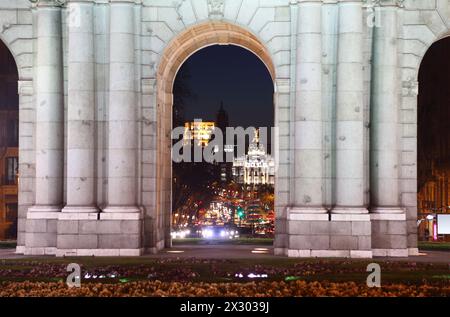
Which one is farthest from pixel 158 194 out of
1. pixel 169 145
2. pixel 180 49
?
pixel 180 49

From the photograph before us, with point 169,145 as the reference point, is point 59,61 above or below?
above

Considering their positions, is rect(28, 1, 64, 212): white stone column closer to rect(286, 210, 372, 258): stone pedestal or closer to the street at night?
the street at night

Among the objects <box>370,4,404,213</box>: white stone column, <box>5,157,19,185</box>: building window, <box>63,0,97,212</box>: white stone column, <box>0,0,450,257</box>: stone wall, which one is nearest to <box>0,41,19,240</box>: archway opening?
<box>5,157,19,185</box>: building window

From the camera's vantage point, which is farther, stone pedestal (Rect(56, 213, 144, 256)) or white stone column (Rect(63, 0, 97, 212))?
white stone column (Rect(63, 0, 97, 212))

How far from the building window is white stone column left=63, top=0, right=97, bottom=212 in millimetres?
65410

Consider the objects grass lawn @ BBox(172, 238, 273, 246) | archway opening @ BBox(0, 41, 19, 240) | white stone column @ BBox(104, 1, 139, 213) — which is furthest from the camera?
archway opening @ BBox(0, 41, 19, 240)

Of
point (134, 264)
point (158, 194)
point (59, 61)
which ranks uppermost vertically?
point (59, 61)

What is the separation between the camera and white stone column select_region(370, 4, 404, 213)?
4038cm

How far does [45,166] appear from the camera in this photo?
41094 mm

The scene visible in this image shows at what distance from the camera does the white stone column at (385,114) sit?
40.4m

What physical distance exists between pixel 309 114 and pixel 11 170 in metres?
70.4

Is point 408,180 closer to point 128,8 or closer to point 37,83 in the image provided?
point 128,8

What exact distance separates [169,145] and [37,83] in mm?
7838

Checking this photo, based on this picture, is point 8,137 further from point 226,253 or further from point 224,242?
point 226,253
